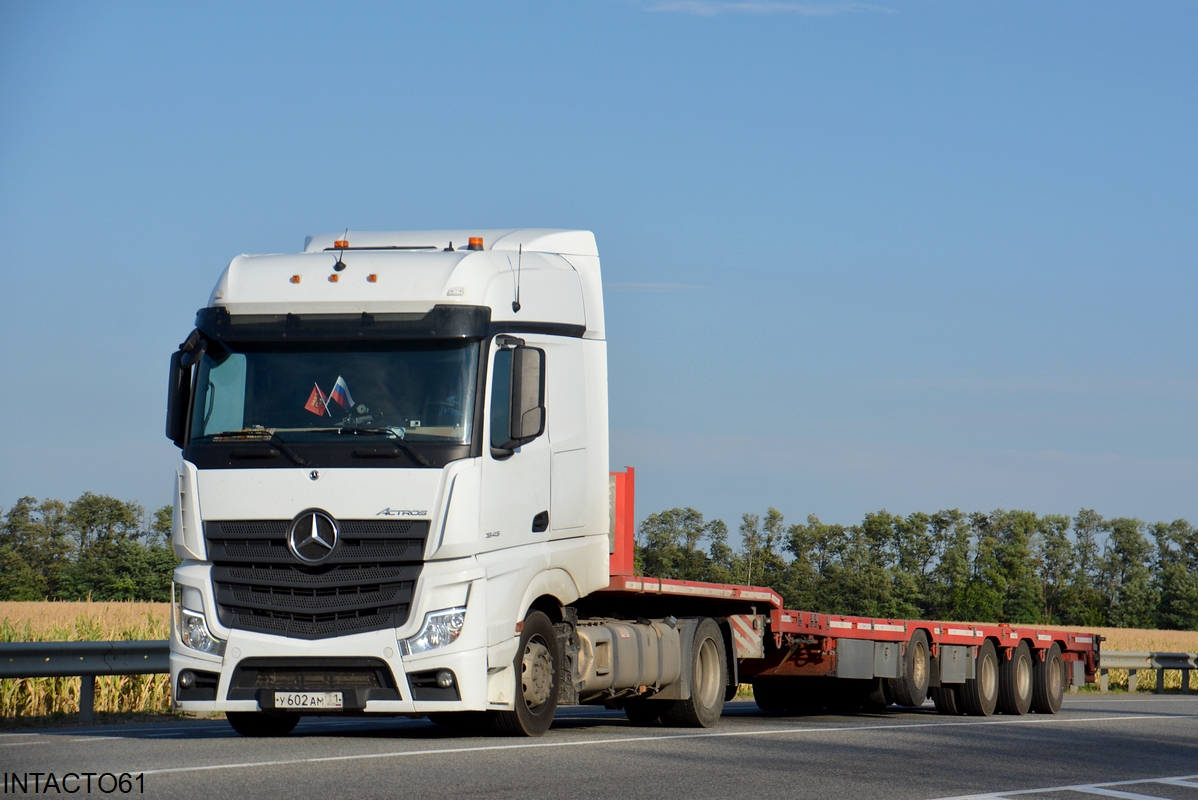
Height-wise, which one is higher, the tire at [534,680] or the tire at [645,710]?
the tire at [534,680]

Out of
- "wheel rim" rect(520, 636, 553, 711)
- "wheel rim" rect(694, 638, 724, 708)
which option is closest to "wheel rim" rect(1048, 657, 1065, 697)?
"wheel rim" rect(694, 638, 724, 708)

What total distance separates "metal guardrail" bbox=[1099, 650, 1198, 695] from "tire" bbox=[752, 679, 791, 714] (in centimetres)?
1202

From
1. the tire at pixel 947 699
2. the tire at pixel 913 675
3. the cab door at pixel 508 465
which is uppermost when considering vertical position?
the cab door at pixel 508 465

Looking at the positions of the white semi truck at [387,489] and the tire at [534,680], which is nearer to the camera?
the white semi truck at [387,489]

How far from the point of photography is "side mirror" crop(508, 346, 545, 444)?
10.2m

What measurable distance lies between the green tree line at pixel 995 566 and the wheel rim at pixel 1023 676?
4313 centimetres

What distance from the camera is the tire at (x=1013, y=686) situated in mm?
18734

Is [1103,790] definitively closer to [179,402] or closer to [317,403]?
[317,403]

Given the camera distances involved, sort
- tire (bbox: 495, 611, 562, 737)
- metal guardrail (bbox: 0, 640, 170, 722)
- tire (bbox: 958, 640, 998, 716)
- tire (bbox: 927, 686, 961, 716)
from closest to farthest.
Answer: tire (bbox: 495, 611, 562, 737), metal guardrail (bbox: 0, 640, 170, 722), tire (bbox: 927, 686, 961, 716), tire (bbox: 958, 640, 998, 716)

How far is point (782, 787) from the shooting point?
816cm

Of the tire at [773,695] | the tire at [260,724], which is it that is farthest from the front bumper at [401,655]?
the tire at [773,695]

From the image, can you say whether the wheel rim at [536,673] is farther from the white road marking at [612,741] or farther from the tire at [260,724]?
the tire at [260,724]

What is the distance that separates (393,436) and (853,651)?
763 cm

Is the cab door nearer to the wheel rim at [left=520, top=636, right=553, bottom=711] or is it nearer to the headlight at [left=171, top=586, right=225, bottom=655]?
the wheel rim at [left=520, top=636, right=553, bottom=711]
